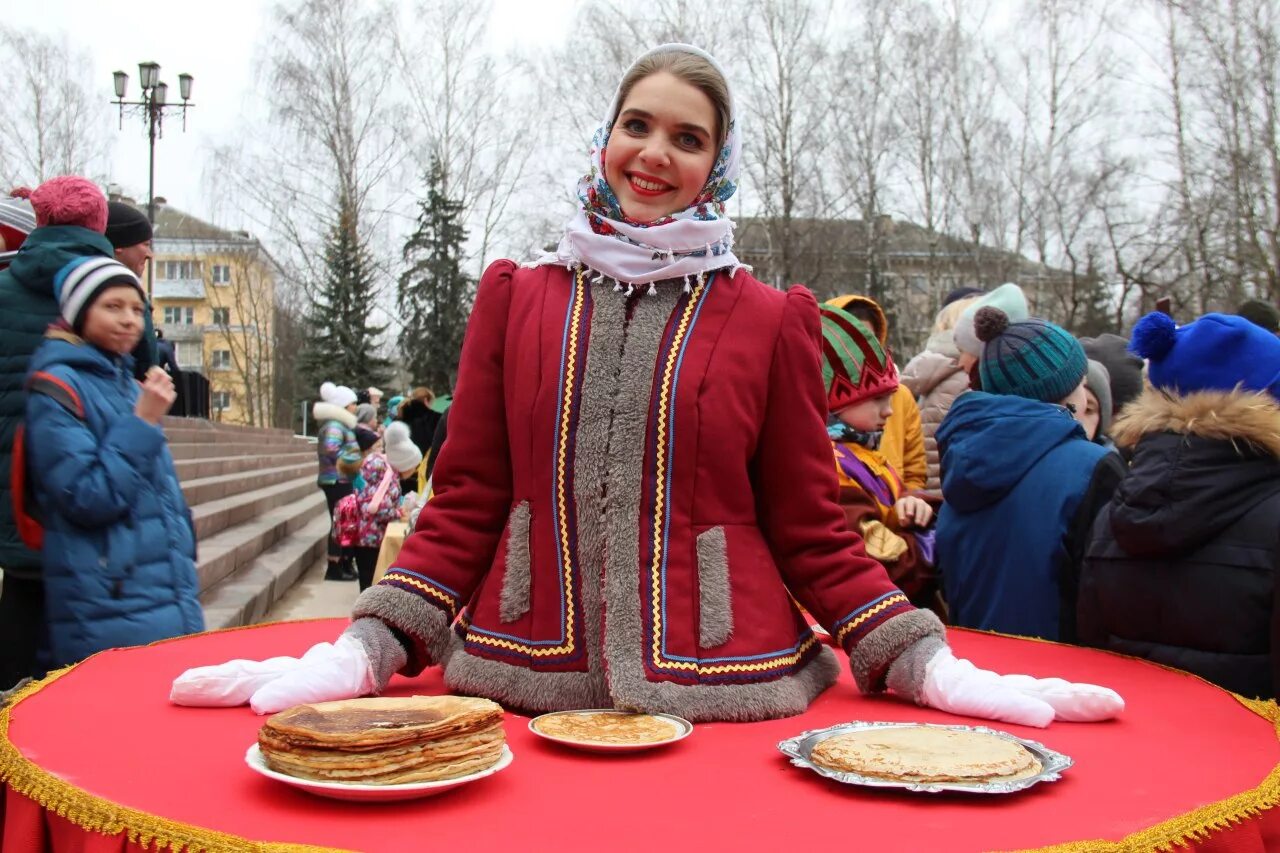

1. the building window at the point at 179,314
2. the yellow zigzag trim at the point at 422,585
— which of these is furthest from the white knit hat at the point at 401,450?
the building window at the point at 179,314

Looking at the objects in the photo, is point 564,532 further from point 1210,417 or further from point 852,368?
point 852,368

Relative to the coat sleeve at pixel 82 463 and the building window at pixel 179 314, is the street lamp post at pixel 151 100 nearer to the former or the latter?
the coat sleeve at pixel 82 463

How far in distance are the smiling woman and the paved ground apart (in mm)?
5764

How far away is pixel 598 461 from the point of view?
199 cm

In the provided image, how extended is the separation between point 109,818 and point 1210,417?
7.92 feet

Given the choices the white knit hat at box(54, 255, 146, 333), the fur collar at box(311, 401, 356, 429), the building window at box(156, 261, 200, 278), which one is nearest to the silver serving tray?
the white knit hat at box(54, 255, 146, 333)

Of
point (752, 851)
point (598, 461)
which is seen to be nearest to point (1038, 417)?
point (598, 461)

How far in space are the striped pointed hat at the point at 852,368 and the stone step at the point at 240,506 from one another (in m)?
3.53

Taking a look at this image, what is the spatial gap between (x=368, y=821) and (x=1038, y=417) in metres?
2.58

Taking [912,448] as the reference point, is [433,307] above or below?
above

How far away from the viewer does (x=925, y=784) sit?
144cm

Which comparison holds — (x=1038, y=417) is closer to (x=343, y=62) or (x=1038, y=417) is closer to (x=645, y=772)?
(x=645, y=772)

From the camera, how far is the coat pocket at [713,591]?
1.93 metres

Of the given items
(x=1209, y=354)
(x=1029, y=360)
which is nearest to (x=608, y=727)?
(x=1209, y=354)
